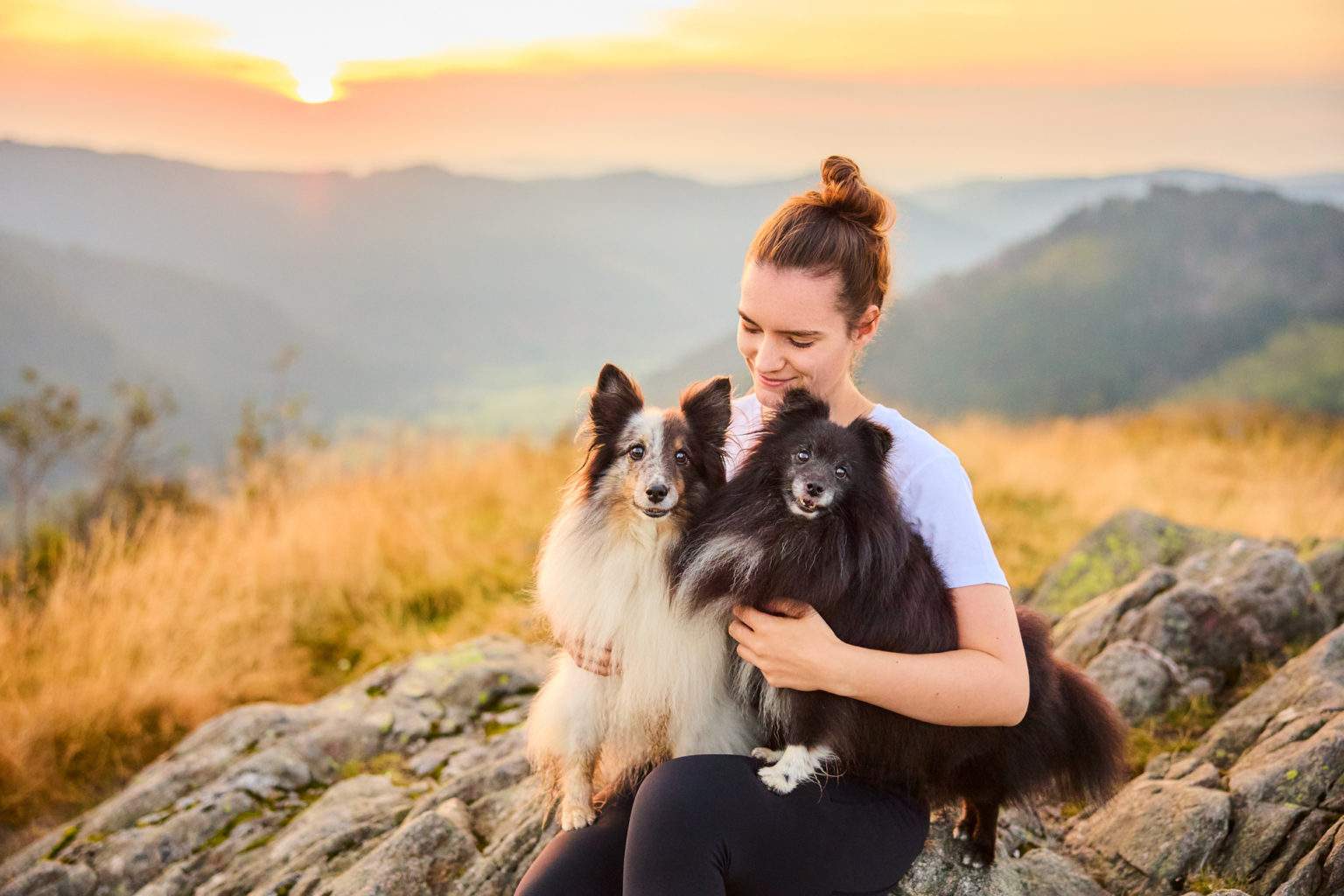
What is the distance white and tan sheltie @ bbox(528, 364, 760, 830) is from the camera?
2.64 m

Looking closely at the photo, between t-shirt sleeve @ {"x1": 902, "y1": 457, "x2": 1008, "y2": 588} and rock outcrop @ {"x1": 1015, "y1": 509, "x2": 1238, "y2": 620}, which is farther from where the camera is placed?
rock outcrop @ {"x1": 1015, "y1": 509, "x2": 1238, "y2": 620}

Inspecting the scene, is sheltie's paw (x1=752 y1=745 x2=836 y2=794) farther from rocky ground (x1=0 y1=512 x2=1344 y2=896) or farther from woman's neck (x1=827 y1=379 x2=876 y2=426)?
woman's neck (x1=827 y1=379 x2=876 y2=426)

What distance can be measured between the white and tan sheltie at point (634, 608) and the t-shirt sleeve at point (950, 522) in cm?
65

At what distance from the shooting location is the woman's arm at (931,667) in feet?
7.39

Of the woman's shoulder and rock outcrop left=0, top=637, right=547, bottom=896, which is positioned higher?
the woman's shoulder

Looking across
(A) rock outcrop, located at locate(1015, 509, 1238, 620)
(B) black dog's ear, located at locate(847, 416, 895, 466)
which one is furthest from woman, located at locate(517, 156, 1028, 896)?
(A) rock outcrop, located at locate(1015, 509, 1238, 620)

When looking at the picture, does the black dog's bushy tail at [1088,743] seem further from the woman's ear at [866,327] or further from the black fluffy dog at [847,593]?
the woman's ear at [866,327]

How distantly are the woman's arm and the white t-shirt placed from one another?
0.06 meters

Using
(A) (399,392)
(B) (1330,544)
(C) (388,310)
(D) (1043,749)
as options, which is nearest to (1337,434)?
(B) (1330,544)

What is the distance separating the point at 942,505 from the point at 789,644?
624 millimetres

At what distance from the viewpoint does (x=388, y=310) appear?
198ft

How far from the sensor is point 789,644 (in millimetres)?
2350

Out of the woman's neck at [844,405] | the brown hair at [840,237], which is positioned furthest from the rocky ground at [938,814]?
the brown hair at [840,237]

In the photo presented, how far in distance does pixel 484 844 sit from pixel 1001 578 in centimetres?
233
